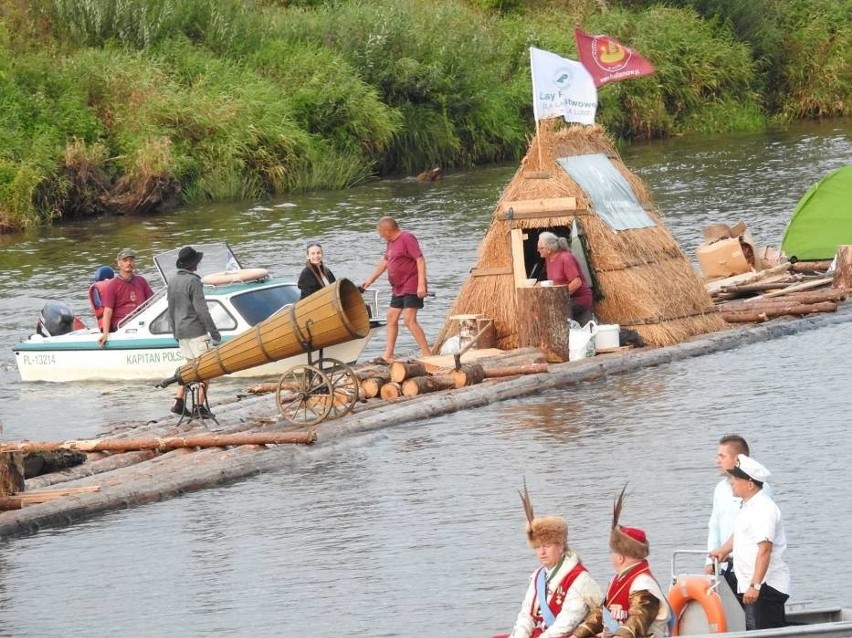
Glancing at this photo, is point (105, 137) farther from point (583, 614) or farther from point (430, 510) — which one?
point (583, 614)

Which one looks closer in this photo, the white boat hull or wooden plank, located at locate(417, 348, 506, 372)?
wooden plank, located at locate(417, 348, 506, 372)

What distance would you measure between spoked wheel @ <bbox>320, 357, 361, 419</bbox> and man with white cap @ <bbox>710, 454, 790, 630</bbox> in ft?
26.3

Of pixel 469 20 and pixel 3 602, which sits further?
pixel 469 20

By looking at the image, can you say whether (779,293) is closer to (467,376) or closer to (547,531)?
(467,376)

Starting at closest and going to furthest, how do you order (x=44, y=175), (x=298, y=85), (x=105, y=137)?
(x=44, y=175)
(x=105, y=137)
(x=298, y=85)

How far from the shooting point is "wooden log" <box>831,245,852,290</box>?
23.8m

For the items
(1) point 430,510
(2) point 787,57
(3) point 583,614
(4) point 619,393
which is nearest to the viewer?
(3) point 583,614

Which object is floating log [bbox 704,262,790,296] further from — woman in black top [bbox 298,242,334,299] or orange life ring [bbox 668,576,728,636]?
orange life ring [bbox 668,576,728,636]

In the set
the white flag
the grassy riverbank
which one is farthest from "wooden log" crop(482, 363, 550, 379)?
the grassy riverbank

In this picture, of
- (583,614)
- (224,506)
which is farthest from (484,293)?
(583,614)

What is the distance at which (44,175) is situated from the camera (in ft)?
138

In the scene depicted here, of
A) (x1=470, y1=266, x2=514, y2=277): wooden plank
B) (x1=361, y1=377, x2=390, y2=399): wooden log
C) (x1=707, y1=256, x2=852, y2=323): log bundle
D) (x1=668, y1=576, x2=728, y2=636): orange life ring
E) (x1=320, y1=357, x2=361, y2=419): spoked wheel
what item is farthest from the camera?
(x1=707, y1=256, x2=852, y2=323): log bundle

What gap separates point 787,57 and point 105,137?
26.5m

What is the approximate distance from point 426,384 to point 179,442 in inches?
126
